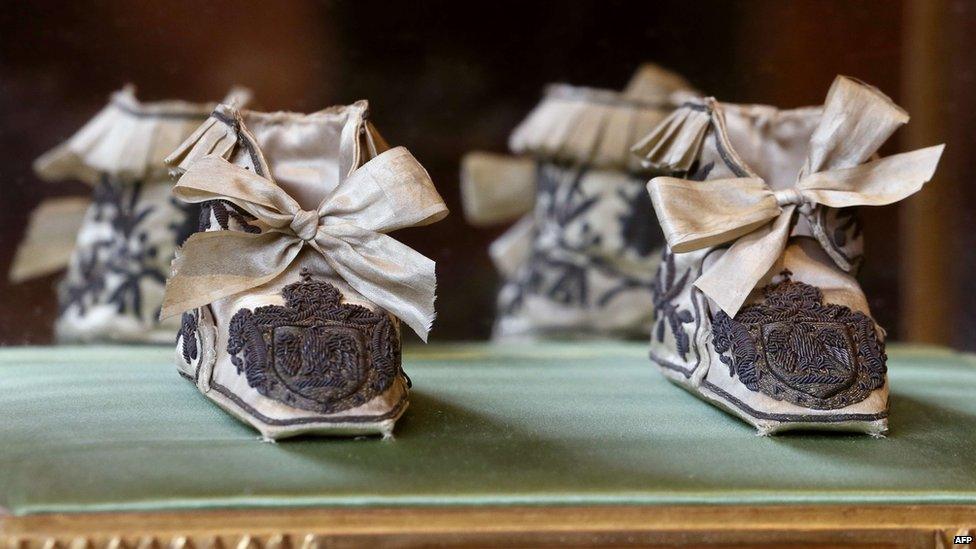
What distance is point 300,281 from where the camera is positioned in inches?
36.9

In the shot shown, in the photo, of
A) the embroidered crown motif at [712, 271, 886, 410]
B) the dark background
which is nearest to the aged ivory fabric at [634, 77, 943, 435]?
the embroidered crown motif at [712, 271, 886, 410]

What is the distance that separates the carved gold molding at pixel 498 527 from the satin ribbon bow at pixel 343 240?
222 mm

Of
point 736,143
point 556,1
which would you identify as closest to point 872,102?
point 736,143

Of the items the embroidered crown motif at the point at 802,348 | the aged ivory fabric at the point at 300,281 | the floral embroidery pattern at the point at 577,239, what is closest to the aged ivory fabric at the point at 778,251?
the embroidered crown motif at the point at 802,348

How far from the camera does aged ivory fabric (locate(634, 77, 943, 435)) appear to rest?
93 centimetres

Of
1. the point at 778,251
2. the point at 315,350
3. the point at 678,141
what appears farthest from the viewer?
the point at 678,141

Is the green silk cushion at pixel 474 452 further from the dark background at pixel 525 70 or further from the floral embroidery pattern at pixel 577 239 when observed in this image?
the dark background at pixel 525 70

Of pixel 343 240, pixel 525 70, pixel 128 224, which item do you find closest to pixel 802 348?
pixel 343 240

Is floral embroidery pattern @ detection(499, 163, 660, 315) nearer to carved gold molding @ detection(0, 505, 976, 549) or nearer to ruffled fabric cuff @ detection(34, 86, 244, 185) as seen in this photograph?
ruffled fabric cuff @ detection(34, 86, 244, 185)

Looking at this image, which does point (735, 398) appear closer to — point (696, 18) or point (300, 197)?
point (300, 197)

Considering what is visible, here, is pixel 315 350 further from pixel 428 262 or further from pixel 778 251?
pixel 778 251

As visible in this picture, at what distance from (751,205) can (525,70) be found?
64 centimetres

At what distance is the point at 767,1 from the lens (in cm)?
156

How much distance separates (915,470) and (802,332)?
156 mm
